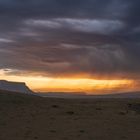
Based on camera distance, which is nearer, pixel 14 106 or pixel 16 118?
pixel 16 118

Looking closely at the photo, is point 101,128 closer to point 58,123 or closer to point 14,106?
point 58,123

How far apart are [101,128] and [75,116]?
16.8 ft

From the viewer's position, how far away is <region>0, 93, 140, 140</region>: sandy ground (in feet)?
89.9

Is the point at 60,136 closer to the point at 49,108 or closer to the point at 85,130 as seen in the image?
the point at 85,130

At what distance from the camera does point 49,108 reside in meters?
38.0

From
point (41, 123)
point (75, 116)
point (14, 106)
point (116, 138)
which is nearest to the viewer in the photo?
point (116, 138)

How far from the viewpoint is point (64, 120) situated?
32344 millimetres

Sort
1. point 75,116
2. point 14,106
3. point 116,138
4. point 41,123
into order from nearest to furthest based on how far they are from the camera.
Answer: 1. point 116,138
2. point 41,123
3. point 75,116
4. point 14,106

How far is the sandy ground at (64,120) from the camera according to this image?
27391 millimetres

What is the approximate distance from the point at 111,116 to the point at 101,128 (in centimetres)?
543

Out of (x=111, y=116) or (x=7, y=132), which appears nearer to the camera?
(x=7, y=132)

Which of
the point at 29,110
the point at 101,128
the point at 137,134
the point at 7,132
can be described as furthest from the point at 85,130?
the point at 29,110

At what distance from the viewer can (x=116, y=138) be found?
87.7 feet

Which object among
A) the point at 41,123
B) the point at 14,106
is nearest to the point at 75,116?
the point at 41,123
